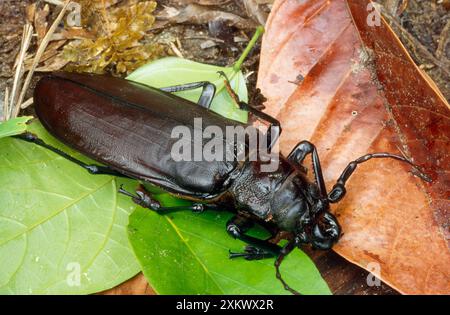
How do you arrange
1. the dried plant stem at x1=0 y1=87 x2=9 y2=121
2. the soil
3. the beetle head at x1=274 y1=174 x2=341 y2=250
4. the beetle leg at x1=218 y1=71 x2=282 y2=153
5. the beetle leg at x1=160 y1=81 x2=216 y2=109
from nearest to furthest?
the beetle head at x1=274 y1=174 x2=341 y2=250, the beetle leg at x1=218 y1=71 x2=282 y2=153, the beetle leg at x1=160 y1=81 x2=216 y2=109, the dried plant stem at x1=0 y1=87 x2=9 y2=121, the soil

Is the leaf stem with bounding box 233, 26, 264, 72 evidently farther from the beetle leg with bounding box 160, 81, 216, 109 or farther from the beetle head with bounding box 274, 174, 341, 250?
the beetle head with bounding box 274, 174, 341, 250

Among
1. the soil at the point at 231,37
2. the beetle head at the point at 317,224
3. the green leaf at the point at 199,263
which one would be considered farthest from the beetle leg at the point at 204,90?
the beetle head at the point at 317,224

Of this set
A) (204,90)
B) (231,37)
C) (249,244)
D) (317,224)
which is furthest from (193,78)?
(317,224)

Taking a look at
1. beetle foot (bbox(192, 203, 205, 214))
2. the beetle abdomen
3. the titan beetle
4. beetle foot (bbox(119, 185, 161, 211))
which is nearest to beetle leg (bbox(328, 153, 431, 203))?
the titan beetle

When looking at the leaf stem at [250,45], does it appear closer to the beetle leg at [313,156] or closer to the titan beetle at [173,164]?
the titan beetle at [173,164]

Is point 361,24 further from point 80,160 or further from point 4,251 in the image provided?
point 4,251

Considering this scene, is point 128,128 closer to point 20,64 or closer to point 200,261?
point 200,261
